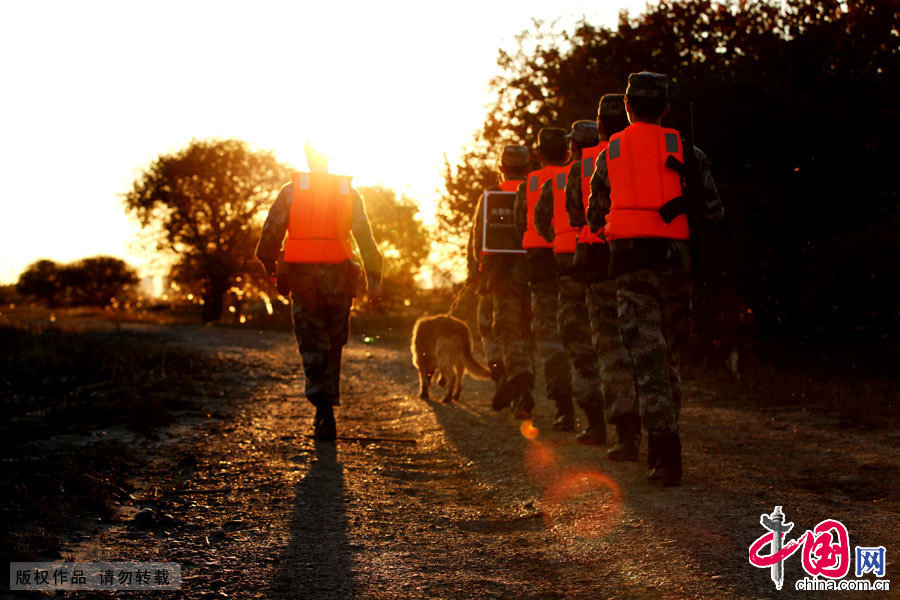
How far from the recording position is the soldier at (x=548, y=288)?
23.4 feet

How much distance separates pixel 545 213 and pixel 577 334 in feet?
3.64

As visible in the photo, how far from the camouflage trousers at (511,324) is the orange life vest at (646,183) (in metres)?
2.97

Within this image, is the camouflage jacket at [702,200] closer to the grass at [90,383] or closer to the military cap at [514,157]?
the military cap at [514,157]

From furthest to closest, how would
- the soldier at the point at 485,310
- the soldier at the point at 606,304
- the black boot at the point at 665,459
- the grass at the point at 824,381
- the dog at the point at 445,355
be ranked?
the dog at the point at 445,355
the soldier at the point at 485,310
the grass at the point at 824,381
the soldier at the point at 606,304
the black boot at the point at 665,459

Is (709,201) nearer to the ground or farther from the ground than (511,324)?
farther from the ground

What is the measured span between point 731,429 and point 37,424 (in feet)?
19.4

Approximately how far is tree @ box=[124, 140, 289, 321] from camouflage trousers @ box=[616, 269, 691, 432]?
1070 inches

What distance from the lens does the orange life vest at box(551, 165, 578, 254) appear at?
21.9 feet

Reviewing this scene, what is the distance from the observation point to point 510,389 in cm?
764

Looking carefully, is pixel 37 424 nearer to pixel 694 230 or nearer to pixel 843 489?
pixel 694 230

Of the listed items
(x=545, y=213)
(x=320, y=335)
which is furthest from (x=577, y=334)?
(x=320, y=335)

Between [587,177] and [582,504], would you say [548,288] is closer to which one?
[587,177]

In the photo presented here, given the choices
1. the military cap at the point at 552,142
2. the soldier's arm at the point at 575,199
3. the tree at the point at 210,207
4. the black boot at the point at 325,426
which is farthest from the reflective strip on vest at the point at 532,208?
the tree at the point at 210,207

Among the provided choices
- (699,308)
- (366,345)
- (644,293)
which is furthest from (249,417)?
(366,345)
